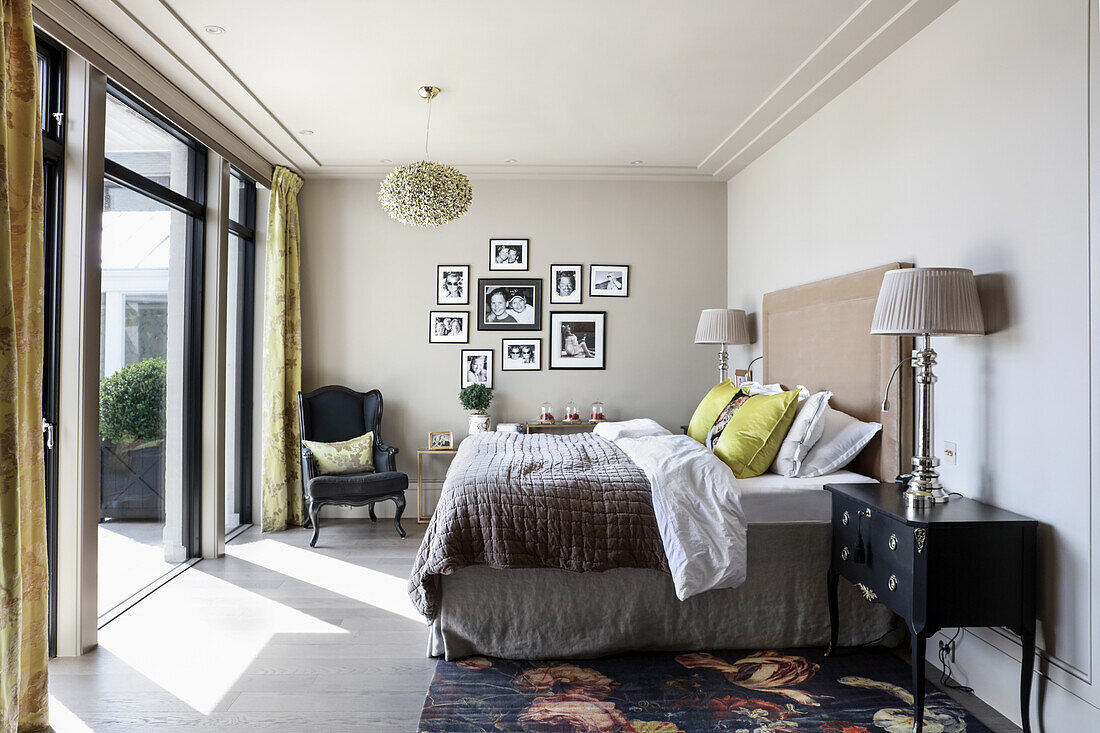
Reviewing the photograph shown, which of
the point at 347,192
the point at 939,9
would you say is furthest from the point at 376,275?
the point at 939,9

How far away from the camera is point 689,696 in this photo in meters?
2.67

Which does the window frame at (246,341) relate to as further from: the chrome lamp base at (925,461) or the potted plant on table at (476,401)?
the chrome lamp base at (925,461)

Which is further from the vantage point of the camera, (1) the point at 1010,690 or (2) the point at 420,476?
(2) the point at 420,476

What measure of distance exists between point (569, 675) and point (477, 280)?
140 inches

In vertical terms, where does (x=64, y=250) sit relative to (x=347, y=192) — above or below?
below

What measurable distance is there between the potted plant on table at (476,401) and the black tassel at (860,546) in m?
3.29

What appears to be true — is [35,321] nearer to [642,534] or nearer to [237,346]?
[642,534]

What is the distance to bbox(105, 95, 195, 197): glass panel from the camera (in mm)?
3463

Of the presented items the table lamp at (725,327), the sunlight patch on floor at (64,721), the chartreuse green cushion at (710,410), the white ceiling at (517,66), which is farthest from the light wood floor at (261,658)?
the white ceiling at (517,66)

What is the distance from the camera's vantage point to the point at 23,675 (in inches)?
94.6

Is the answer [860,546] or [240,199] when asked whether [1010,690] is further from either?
[240,199]

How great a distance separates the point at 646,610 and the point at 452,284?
3.42 metres

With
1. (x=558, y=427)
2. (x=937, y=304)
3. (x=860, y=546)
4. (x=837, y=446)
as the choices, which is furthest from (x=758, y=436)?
(x=558, y=427)

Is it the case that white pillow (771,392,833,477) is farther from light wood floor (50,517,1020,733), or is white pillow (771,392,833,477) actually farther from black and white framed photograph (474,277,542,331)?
black and white framed photograph (474,277,542,331)
